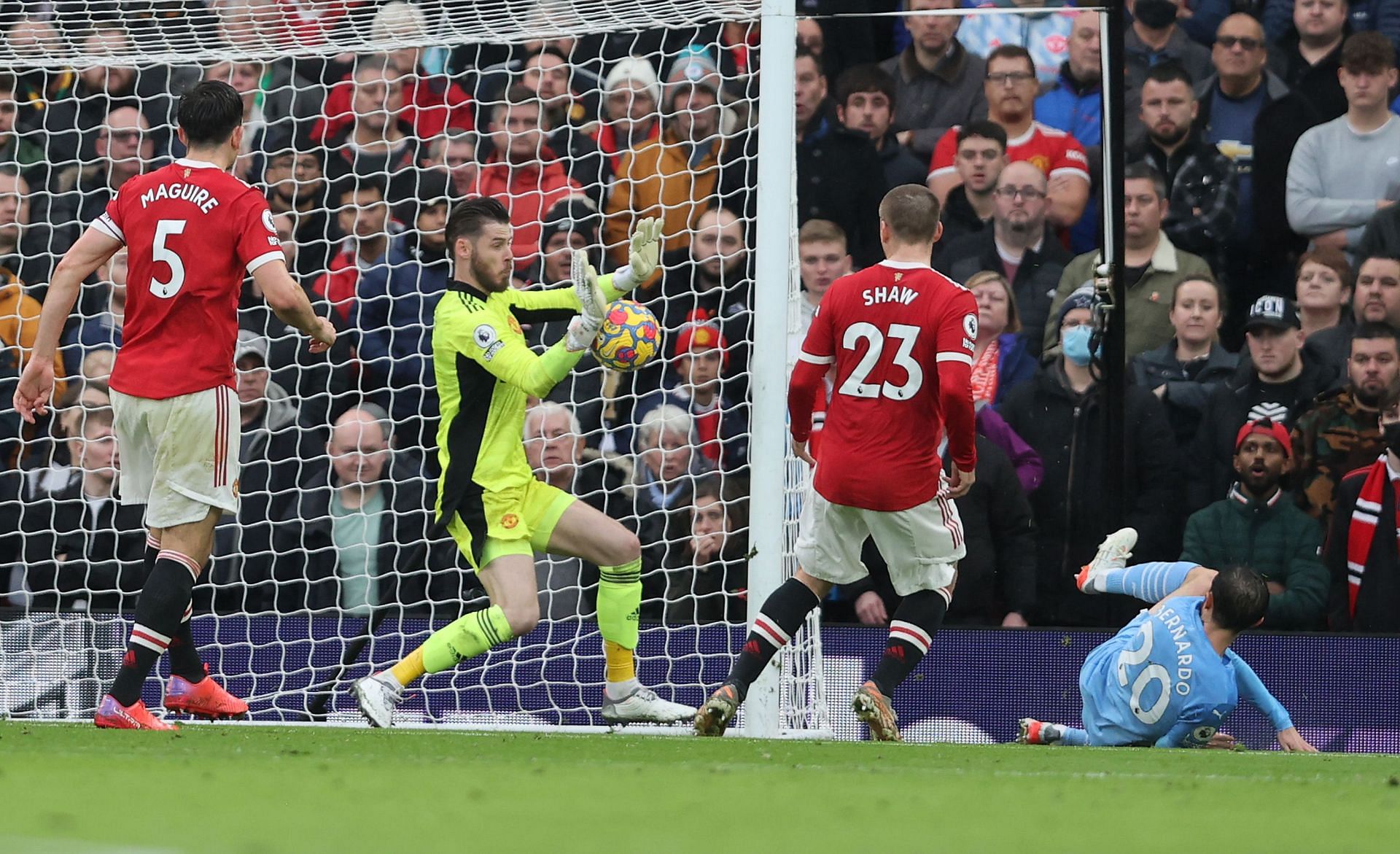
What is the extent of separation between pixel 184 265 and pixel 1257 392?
399 centimetres

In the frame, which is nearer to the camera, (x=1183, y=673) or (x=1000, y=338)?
(x=1183, y=673)

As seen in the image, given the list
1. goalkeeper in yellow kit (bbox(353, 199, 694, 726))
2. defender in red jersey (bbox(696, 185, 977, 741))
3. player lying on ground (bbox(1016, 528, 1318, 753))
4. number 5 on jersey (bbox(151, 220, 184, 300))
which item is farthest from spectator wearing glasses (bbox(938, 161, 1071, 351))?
number 5 on jersey (bbox(151, 220, 184, 300))

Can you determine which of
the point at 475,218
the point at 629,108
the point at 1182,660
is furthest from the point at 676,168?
the point at 1182,660

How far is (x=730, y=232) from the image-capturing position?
6254 millimetres

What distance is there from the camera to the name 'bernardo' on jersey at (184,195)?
4.32m

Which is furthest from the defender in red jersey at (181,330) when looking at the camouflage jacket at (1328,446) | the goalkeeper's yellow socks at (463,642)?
the camouflage jacket at (1328,446)

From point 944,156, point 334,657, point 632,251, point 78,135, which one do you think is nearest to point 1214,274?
point 944,156

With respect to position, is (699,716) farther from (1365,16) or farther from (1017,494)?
(1365,16)

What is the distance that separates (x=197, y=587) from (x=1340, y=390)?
14.8 ft

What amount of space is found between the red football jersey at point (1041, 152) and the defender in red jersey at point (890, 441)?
1951 millimetres

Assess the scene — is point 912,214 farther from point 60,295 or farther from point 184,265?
point 60,295

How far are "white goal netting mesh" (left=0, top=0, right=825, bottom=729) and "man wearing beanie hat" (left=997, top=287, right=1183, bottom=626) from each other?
115cm

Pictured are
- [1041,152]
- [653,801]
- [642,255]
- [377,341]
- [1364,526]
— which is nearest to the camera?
[653,801]

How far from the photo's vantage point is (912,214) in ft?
15.0
